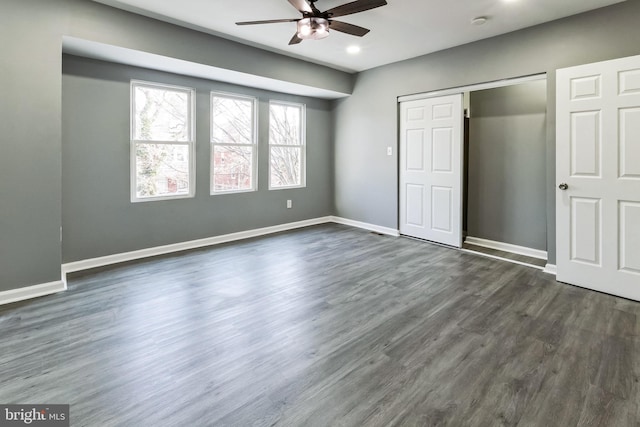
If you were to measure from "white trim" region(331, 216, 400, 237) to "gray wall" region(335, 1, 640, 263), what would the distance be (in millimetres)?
87

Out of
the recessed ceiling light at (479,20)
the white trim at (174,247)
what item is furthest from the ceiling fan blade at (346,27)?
the white trim at (174,247)

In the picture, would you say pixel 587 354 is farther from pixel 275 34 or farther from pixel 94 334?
pixel 275 34

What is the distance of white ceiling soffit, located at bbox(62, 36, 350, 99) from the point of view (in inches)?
134

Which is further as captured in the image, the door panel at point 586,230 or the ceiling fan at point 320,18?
the door panel at point 586,230

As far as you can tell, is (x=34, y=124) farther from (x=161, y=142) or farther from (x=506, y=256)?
(x=506, y=256)

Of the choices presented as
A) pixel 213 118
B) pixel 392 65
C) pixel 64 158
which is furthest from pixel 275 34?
pixel 64 158

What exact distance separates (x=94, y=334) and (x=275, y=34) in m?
3.64

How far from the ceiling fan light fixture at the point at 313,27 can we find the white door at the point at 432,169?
231 cm

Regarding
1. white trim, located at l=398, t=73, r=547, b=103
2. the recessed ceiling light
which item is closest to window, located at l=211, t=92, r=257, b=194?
white trim, located at l=398, t=73, r=547, b=103

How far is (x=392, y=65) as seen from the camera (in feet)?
17.2

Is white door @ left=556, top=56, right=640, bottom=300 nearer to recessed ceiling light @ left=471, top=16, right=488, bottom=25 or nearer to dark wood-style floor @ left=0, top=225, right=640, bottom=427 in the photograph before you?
dark wood-style floor @ left=0, top=225, right=640, bottom=427

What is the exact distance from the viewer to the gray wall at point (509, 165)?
14.0 ft

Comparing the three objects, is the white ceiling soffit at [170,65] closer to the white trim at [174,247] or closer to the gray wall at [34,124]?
the gray wall at [34,124]

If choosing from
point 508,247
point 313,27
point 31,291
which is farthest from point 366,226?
point 31,291
